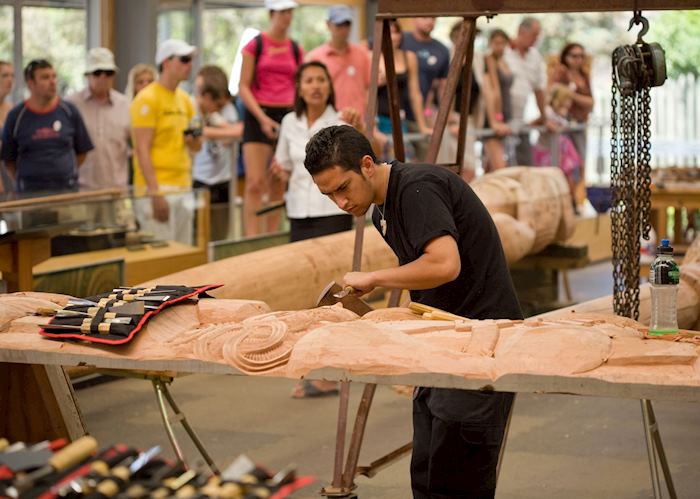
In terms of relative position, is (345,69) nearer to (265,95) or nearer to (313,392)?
(265,95)

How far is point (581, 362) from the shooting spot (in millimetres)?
3746

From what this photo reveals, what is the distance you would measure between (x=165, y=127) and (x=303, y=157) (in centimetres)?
169

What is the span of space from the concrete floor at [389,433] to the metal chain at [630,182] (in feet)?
2.69

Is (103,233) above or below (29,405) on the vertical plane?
above

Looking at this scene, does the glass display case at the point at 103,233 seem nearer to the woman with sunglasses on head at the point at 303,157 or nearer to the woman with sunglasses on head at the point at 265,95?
the woman with sunglasses on head at the point at 265,95

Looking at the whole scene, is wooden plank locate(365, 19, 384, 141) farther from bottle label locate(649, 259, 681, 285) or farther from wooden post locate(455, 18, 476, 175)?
bottle label locate(649, 259, 681, 285)

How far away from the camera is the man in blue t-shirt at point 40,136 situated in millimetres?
8539

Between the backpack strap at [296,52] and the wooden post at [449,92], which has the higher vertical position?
the backpack strap at [296,52]

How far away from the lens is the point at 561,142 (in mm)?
12867

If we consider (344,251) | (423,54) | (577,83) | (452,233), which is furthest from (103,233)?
(577,83)

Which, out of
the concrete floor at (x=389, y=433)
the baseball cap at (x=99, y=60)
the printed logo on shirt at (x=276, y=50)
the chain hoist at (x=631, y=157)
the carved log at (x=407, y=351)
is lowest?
the concrete floor at (x=389, y=433)

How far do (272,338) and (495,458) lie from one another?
899 mm

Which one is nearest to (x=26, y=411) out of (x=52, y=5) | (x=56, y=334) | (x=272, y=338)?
(x=56, y=334)

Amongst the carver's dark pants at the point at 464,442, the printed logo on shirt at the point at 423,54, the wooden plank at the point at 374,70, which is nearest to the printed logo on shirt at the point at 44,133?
the printed logo on shirt at the point at 423,54
